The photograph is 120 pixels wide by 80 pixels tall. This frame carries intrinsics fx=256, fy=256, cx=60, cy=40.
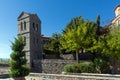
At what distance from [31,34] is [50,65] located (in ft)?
25.2

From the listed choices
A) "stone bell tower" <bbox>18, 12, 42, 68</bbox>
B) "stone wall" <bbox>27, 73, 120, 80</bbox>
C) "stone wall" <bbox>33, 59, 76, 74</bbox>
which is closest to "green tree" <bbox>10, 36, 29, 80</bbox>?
"stone wall" <bbox>27, 73, 120, 80</bbox>

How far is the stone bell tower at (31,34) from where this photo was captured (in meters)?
48.8

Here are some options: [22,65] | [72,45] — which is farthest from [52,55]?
[22,65]

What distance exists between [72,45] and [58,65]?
643cm

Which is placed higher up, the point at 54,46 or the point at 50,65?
the point at 54,46

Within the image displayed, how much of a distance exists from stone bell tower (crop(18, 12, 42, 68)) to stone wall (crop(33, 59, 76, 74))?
1564 millimetres

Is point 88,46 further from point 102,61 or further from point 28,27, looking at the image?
point 28,27

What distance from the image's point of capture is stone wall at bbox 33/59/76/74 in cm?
4384

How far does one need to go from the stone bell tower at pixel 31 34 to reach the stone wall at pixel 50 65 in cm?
156

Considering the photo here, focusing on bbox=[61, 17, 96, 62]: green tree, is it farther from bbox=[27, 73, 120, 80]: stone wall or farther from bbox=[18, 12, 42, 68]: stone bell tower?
bbox=[18, 12, 42, 68]: stone bell tower

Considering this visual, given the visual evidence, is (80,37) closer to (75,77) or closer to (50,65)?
(50,65)

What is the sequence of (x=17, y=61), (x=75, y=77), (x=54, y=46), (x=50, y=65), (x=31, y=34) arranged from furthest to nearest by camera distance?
(x=54, y=46) → (x=31, y=34) → (x=50, y=65) → (x=17, y=61) → (x=75, y=77)

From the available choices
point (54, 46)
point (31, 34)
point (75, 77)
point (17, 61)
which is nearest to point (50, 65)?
point (54, 46)

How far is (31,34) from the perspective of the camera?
49375mm
